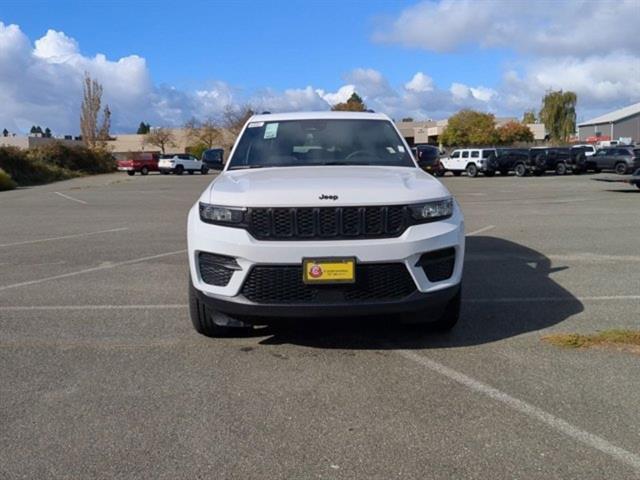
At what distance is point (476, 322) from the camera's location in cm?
584

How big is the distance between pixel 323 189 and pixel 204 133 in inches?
3382

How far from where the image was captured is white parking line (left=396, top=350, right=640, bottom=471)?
3385mm

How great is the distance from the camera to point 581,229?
1234 cm

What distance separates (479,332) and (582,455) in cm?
217

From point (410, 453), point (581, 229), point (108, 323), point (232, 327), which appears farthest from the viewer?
point (581, 229)

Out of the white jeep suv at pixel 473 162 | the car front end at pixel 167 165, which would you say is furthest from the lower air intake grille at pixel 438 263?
the car front end at pixel 167 165

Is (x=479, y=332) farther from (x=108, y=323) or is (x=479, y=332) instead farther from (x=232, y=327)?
(x=108, y=323)

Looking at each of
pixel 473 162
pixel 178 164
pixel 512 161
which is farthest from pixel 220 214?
pixel 178 164

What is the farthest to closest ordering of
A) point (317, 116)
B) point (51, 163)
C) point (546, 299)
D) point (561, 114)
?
1. point (561, 114)
2. point (51, 163)
3. point (317, 116)
4. point (546, 299)

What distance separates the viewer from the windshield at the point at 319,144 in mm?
6207

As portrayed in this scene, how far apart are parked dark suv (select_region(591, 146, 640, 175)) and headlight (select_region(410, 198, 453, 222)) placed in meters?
34.1

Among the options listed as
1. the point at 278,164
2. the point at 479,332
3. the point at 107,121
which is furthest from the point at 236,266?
the point at 107,121

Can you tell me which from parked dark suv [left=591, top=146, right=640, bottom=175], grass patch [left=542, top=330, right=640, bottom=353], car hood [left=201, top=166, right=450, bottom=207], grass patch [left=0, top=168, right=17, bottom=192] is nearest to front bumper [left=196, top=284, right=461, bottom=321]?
car hood [left=201, top=166, right=450, bottom=207]

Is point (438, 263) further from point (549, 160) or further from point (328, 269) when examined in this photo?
point (549, 160)
